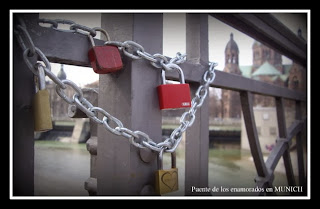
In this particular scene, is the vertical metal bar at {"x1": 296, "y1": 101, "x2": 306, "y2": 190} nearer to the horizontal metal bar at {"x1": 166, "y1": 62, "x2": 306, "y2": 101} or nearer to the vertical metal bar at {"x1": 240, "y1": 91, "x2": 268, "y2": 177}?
the horizontal metal bar at {"x1": 166, "y1": 62, "x2": 306, "y2": 101}

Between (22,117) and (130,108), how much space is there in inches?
11.3

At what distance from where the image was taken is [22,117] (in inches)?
23.2

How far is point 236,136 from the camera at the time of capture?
18.6 metres

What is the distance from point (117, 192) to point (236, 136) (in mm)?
19022

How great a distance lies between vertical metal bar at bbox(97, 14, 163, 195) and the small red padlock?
74 millimetres

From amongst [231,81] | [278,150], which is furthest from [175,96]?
[278,150]

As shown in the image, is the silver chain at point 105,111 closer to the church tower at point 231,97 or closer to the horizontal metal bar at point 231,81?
the horizontal metal bar at point 231,81

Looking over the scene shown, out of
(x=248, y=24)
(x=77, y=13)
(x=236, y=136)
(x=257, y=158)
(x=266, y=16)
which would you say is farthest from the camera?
(x=236, y=136)

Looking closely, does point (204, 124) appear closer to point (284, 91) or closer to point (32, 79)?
point (32, 79)

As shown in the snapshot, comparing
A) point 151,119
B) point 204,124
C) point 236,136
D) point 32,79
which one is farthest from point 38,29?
point 236,136

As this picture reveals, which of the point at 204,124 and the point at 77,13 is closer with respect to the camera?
the point at 77,13

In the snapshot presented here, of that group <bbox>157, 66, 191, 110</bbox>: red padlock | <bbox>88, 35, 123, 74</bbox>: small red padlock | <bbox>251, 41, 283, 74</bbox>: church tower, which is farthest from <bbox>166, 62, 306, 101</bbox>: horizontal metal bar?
<bbox>251, 41, 283, 74</bbox>: church tower

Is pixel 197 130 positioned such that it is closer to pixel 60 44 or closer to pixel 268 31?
pixel 60 44

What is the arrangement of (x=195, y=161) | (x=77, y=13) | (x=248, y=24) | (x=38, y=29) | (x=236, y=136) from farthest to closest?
1. (x=236, y=136)
2. (x=248, y=24)
3. (x=195, y=161)
4. (x=77, y=13)
5. (x=38, y=29)
